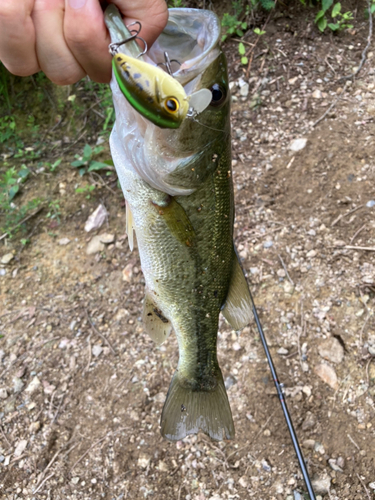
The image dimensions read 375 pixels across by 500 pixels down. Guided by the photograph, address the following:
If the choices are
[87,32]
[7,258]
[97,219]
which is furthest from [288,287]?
[7,258]

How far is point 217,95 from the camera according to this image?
1.20 metres

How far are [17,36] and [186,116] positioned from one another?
24.7 inches

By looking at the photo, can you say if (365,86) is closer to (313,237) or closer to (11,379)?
(313,237)

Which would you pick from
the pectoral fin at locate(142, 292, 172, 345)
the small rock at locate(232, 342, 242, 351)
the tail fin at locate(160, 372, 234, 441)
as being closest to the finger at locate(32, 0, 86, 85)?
the pectoral fin at locate(142, 292, 172, 345)

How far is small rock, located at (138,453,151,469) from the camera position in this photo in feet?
7.67

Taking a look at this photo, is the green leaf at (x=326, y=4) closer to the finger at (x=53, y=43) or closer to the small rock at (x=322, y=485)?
the finger at (x=53, y=43)

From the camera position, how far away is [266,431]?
2355mm

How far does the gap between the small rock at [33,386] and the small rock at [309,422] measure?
206 cm

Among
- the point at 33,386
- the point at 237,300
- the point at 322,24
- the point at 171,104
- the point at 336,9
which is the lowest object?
the point at 33,386

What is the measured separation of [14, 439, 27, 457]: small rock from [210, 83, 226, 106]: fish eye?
2680 millimetres

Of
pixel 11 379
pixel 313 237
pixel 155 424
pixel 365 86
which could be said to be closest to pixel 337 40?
pixel 365 86

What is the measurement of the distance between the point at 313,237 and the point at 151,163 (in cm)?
209

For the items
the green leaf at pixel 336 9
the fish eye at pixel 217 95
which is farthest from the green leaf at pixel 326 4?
the fish eye at pixel 217 95

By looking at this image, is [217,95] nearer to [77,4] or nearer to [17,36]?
[77,4]
